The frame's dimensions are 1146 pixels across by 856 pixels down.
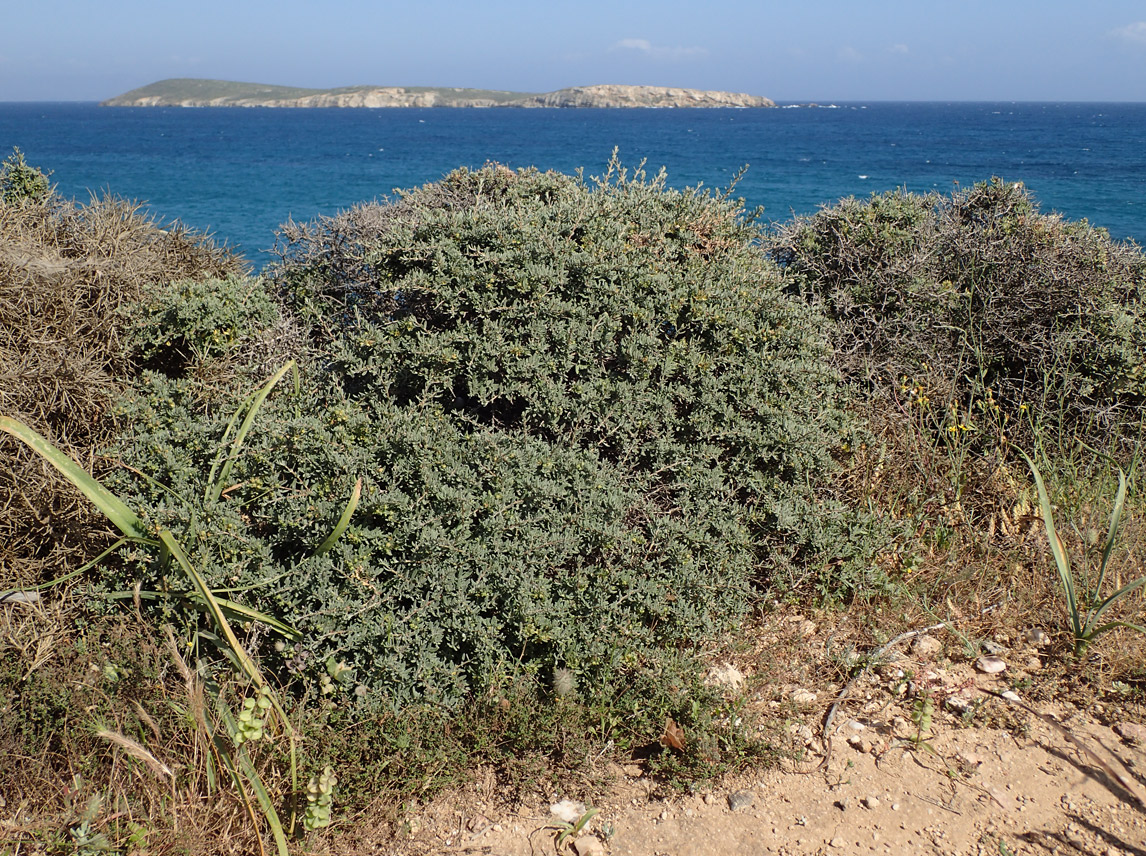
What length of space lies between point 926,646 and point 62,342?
4.45 m

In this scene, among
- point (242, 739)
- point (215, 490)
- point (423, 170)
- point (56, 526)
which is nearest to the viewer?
point (242, 739)

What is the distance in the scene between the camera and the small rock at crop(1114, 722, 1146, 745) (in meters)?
3.04

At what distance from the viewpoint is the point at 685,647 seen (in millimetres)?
3412

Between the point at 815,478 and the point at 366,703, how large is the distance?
2.42 m

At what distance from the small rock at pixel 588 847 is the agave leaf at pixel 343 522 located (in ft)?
4.54

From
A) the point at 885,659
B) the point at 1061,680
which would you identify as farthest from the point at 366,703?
the point at 1061,680

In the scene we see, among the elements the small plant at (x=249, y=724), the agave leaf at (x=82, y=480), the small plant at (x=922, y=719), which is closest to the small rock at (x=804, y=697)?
the small plant at (x=922, y=719)

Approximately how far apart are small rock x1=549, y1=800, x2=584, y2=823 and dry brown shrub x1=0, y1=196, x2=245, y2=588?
2.35m

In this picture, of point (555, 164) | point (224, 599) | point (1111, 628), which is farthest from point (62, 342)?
point (555, 164)

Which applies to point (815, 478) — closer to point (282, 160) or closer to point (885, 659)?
point (885, 659)

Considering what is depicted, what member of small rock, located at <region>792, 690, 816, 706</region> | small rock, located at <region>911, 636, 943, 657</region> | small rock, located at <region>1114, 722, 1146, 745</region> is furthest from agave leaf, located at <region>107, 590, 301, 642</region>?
small rock, located at <region>1114, 722, 1146, 745</region>

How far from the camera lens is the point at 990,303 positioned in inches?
219

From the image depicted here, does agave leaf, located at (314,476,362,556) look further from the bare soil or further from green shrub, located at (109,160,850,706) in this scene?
the bare soil

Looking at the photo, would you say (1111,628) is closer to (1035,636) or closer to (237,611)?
(1035,636)
